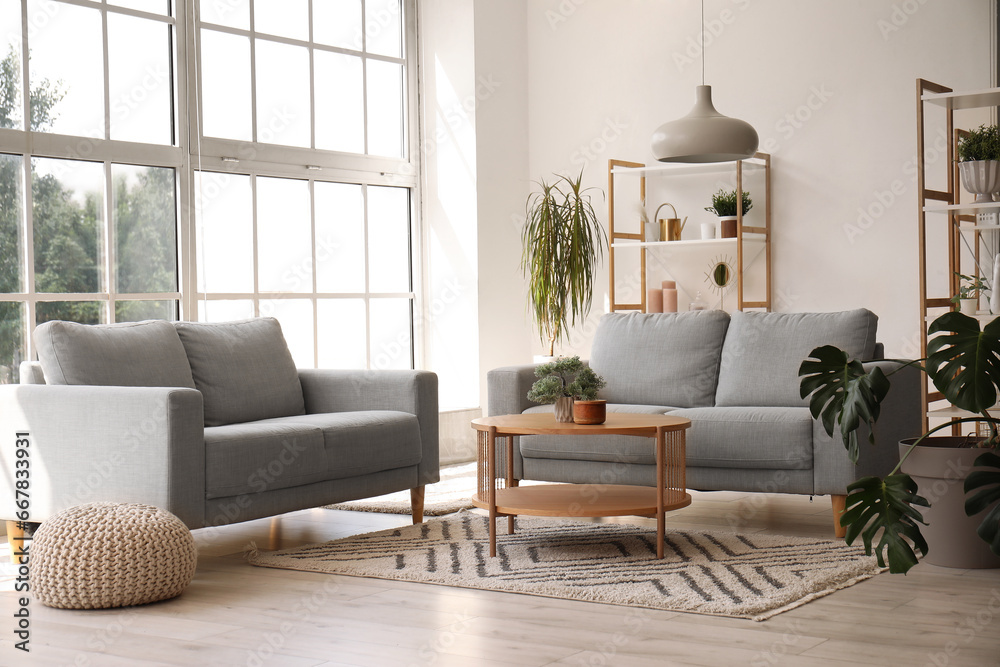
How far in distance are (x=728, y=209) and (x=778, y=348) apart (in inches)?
64.2

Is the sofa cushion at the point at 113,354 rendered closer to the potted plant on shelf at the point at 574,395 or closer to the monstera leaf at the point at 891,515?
the potted plant on shelf at the point at 574,395

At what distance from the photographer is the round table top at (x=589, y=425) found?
12.2 feet

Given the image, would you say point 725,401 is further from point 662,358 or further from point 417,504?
point 417,504

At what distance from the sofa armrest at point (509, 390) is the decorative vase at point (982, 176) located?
1.92 metres

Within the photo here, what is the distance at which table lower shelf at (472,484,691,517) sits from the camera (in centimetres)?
371

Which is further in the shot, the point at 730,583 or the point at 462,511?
the point at 462,511

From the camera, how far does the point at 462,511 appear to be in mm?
4816

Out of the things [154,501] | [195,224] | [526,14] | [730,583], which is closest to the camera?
[730,583]

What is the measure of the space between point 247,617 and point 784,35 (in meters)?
4.55

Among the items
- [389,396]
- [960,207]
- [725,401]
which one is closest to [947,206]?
[960,207]

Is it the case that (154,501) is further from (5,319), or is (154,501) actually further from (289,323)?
(289,323)

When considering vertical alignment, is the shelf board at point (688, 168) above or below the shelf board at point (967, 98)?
below

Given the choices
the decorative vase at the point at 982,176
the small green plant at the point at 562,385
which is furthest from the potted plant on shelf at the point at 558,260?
the decorative vase at the point at 982,176

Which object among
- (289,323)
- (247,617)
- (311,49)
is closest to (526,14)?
(311,49)
